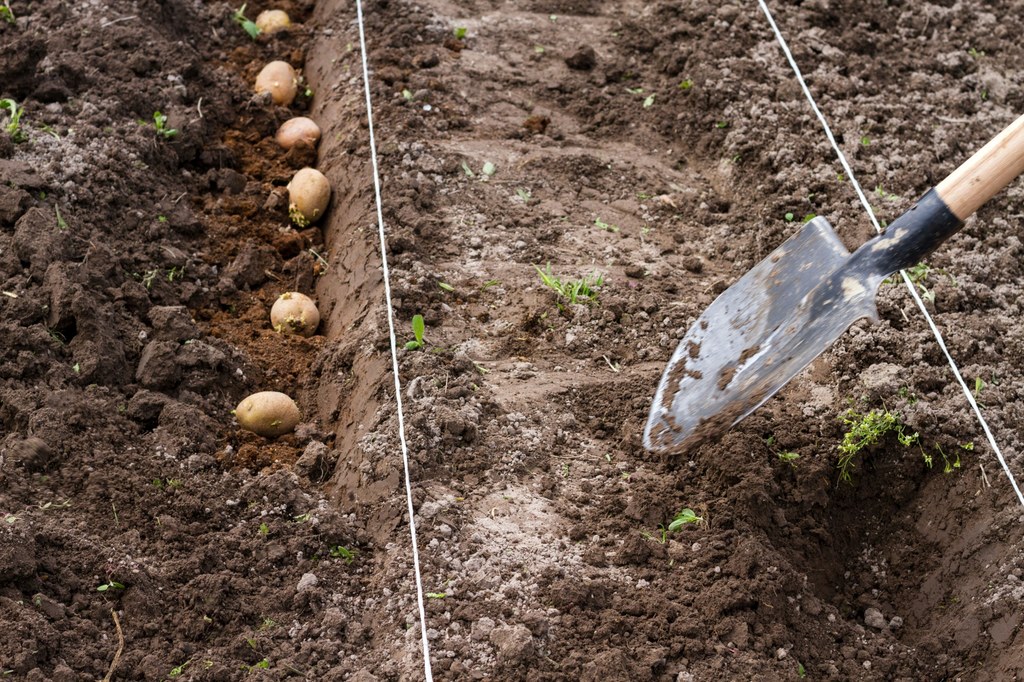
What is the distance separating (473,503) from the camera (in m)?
3.02

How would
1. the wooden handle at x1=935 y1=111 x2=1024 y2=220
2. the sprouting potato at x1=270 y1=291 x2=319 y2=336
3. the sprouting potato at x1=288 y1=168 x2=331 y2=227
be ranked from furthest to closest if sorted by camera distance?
the sprouting potato at x1=288 y1=168 x2=331 y2=227 < the sprouting potato at x1=270 y1=291 x2=319 y2=336 < the wooden handle at x1=935 y1=111 x2=1024 y2=220

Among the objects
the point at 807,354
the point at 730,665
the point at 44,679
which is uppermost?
the point at 807,354

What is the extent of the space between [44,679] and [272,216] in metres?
2.23

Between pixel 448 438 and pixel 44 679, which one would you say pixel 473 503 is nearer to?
pixel 448 438

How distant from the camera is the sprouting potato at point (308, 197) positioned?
4.16m

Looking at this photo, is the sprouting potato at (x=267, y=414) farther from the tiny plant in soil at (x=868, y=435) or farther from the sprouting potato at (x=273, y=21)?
the sprouting potato at (x=273, y=21)

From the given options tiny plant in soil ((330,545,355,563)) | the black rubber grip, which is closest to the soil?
tiny plant in soil ((330,545,355,563))

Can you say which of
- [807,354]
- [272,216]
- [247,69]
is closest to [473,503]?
[807,354]

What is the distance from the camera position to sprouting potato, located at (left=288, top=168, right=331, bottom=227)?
4156 mm

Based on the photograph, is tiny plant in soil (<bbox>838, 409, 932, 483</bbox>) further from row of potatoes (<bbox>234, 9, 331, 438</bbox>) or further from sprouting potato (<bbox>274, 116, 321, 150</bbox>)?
sprouting potato (<bbox>274, 116, 321, 150</bbox>)

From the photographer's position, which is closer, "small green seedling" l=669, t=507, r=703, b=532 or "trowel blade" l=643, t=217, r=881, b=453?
"trowel blade" l=643, t=217, r=881, b=453

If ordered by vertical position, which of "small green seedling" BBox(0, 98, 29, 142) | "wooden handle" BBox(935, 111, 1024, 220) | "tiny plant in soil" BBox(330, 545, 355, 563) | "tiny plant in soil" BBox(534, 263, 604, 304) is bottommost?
"tiny plant in soil" BBox(330, 545, 355, 563)

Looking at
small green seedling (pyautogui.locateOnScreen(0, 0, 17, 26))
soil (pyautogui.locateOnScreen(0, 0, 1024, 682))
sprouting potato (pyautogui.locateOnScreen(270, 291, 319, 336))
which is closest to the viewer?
soil (pyautogui.locateOnScreen(0, 0, 1024, 682))

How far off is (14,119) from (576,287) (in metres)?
2.27
